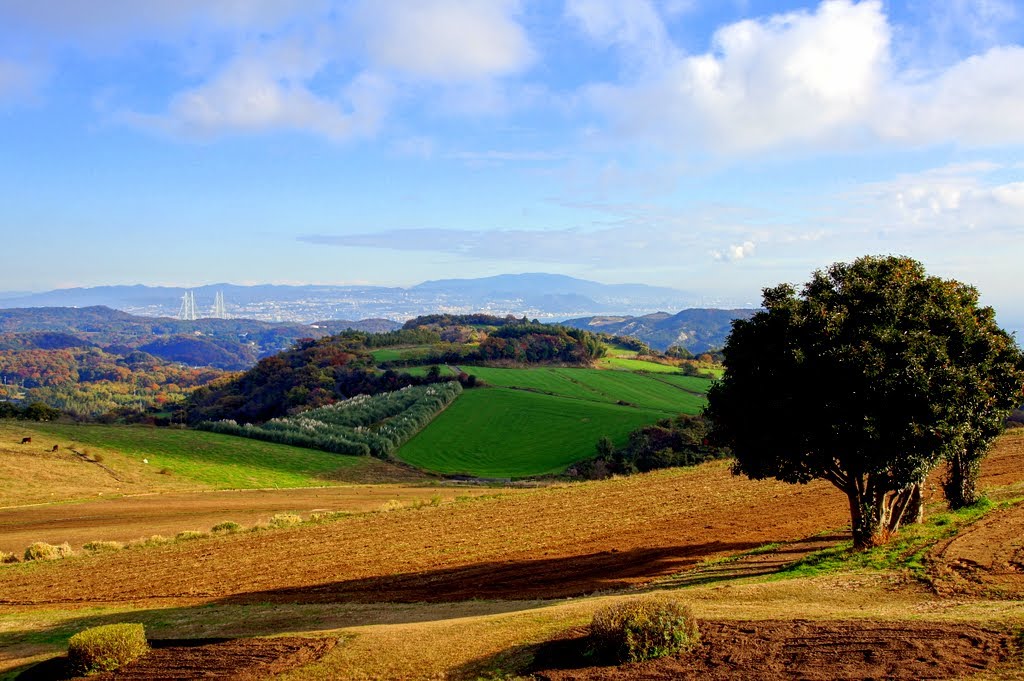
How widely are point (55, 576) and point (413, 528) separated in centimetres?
1392

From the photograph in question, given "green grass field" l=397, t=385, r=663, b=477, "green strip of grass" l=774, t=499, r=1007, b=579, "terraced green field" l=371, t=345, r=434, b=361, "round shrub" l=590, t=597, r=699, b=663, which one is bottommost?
"green grass field" l=397, t=385, r=663, b=477

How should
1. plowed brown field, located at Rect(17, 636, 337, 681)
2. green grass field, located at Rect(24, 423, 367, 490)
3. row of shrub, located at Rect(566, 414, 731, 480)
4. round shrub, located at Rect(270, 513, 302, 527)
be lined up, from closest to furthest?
plowed brown field, located at Rect(17, 636, 337, 681) → round shrub, located at Rect(270, 513, 302, 527) → green grass field, located at Rect(24, 423, 367, 490) → row of shrub, located at Rect(566, 414, 731, 480)

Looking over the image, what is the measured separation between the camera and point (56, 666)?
14.7 m

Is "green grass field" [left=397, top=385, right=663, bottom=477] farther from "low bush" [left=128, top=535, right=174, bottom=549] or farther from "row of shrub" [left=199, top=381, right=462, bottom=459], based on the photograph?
"low bush" [left=128, top=535, right=174, bottom=549]

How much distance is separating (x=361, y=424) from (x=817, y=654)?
7512 cm

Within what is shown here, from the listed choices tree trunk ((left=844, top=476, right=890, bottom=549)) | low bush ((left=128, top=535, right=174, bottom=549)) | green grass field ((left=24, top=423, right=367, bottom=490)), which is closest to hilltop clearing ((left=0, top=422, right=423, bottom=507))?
green grass field ((left=24, top=423, right=367, bottom=490))

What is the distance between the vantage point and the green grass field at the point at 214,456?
54.6 metres

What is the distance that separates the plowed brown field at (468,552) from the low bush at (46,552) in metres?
1.33

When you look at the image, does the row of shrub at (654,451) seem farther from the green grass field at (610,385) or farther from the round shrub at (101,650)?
the round shrub at (101,650)

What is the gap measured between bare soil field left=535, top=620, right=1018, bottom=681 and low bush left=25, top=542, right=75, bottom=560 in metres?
26.4

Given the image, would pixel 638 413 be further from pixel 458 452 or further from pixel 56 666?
pixel 56 666

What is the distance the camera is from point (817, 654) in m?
10.7

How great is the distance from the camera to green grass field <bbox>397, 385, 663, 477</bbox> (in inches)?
2699

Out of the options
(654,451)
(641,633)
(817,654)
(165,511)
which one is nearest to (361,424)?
(654,451)
